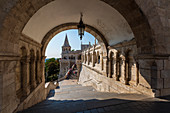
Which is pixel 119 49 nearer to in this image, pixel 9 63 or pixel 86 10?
pixel 86 10

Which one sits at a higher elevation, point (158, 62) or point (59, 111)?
point (158, 62)

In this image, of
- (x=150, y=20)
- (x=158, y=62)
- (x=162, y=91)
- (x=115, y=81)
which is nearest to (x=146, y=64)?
(x=158, y=62)

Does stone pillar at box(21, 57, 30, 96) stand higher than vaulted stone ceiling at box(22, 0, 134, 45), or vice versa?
vaulted stone ceiling at box(22, 0, 134, 45)

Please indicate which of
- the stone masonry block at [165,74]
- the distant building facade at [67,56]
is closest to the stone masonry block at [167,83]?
the stone masonry block at [165,74]

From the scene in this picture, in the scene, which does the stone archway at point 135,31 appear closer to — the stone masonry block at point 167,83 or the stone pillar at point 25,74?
the stone masonry block at point 167,83

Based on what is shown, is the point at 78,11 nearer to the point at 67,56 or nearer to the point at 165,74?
the point at 165,74

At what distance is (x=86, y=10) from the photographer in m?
4.00

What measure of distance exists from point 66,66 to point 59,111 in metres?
30.7

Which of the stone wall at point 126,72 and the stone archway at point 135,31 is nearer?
the stone archway at point 135,31

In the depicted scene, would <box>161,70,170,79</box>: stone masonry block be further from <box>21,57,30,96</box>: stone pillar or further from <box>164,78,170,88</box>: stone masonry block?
<box>21,57,30,96</box>: stone pillar

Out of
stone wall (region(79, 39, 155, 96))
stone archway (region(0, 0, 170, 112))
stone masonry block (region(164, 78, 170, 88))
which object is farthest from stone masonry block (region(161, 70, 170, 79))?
stone wall (region(79, 39, 155, 96))

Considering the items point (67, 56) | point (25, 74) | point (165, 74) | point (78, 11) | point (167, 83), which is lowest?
point (167, 83)

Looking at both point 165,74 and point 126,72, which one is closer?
point 165,74

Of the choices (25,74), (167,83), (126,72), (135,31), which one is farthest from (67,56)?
(167,83)
